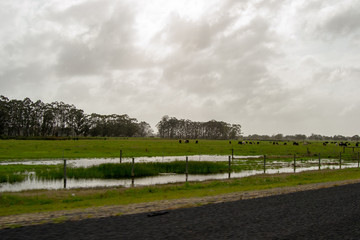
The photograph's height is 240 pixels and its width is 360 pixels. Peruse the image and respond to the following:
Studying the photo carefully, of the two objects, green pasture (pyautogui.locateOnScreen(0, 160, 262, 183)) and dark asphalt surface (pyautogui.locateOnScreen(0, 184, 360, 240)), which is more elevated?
dark asphalt surface (pyautogui.locateOnScreen(0, 184, 360, 240))

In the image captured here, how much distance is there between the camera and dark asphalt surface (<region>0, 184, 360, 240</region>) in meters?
7.98

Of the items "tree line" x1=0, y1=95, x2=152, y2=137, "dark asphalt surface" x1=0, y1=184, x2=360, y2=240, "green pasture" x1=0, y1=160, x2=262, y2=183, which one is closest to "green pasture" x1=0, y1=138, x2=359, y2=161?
"green pasture" x1=0, y1=160, x2=262, y2=183

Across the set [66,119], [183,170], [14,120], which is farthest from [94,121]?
[183,170]

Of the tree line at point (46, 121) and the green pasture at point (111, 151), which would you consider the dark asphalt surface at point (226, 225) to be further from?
the tree line at point (46, 121)

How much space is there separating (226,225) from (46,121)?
16779 centimetres

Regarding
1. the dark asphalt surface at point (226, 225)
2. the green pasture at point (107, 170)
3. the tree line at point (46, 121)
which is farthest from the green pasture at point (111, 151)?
the tree line at point (46, 121)

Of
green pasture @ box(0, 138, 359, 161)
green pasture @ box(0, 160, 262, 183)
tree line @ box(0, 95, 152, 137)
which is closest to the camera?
green pasture @ box(0, 160, 262, 183)

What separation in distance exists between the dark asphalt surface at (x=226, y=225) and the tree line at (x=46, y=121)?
14249 cm

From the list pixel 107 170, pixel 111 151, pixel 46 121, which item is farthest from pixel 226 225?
pixel 46 121

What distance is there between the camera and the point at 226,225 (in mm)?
9047

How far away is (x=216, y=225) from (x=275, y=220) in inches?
→ 81.1

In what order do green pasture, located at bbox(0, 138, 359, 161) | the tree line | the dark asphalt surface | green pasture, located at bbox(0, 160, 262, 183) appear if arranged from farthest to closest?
the tree line → green pasture, located at bbox(0, 138, 359, 161) → green pasture, located at bbox(0, 160, 262, 183) → the dark asphalt surface

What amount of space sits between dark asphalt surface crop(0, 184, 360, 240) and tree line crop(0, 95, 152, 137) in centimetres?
14249

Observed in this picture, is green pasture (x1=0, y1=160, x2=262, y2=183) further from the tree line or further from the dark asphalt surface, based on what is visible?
the tree line
